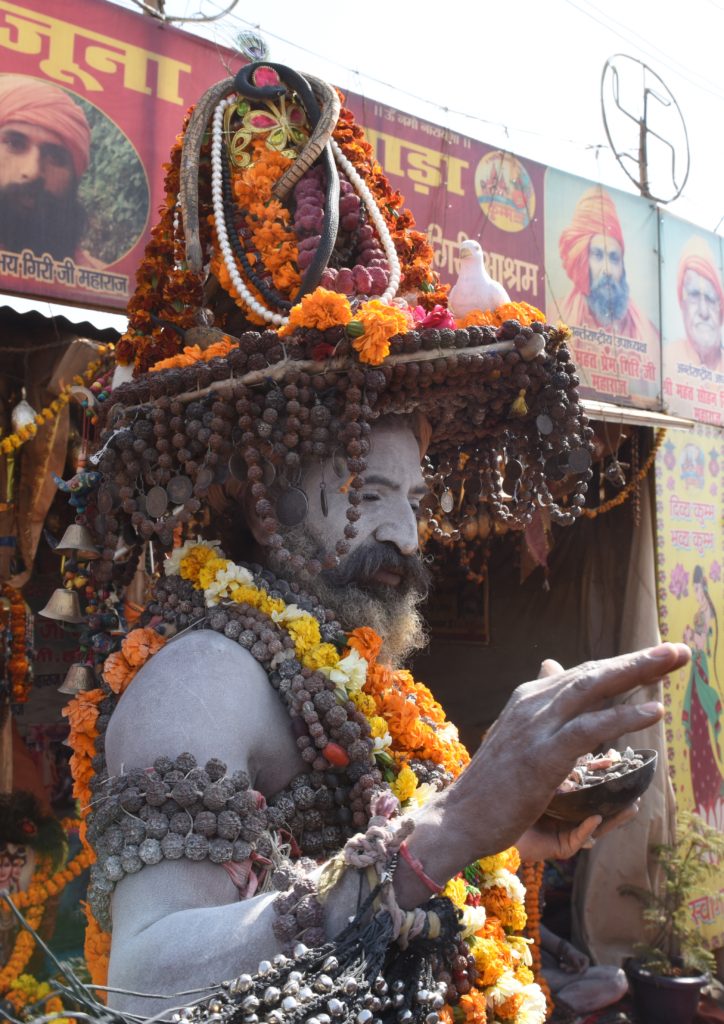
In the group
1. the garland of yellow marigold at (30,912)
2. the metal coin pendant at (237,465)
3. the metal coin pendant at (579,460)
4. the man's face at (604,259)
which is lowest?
the garland of yellow marigold at (30,912)

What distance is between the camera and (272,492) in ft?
6.76

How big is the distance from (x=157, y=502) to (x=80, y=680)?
2.23ft

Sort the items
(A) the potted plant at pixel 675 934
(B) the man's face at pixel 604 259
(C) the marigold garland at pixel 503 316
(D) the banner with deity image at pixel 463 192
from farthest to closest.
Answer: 1. (B) the man's face at pixel 604 259
2. (A) the potted plant at pixel 675 934
3. (D) the banner with deity image at pixel 463 192
4. (C) the marigold garland at pixel 503 316

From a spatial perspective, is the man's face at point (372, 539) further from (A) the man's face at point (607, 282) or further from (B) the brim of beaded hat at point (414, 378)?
(A) the man's face at point (607, 282)

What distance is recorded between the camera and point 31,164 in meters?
3.23

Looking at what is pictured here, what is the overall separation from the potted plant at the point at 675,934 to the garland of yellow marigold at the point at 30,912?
3.20 meters

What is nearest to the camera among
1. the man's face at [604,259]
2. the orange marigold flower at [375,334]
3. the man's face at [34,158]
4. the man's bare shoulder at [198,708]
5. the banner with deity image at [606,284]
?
the man's bare shoulder at [198,708]

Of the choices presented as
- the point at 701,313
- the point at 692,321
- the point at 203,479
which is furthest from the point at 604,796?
the point at 701,313

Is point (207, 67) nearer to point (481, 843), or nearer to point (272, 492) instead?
point (272, 492)

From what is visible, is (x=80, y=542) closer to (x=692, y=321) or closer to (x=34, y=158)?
(x=34, y=158)

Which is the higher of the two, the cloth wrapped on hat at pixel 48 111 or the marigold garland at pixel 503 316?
the cloth wrapped on hat at pixel 48 111

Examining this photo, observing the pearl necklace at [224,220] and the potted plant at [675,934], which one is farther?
the potted plant at [675,934]

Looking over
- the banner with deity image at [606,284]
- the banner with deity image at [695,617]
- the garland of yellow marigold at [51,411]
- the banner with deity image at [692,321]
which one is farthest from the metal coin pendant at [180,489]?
the banner with deity image at [692,321]

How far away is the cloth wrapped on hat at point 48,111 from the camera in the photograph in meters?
3.19
